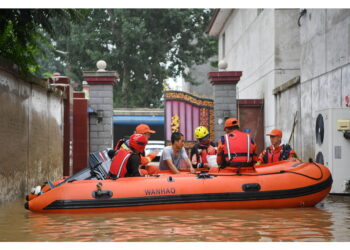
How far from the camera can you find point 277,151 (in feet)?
36.6

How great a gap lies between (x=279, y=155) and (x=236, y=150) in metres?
1.92

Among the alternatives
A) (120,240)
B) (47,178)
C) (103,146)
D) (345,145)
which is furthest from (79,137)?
(120,240)

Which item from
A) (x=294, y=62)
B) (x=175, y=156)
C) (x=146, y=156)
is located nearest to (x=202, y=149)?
(x=175, y=156)

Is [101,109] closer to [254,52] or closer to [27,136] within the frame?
[27,136]

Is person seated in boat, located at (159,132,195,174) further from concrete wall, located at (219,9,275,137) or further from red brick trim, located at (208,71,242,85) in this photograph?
concrete wall, located at (219,9,275,137)

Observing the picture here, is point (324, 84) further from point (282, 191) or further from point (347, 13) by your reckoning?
point (282, 191)

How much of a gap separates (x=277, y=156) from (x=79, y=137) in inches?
269

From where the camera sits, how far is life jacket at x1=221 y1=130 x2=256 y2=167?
9422 mm

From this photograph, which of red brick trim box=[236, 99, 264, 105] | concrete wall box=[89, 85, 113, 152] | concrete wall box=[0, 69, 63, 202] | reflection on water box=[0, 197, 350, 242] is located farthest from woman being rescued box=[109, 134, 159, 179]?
red brick trim box=[236, 99, 264, 105]

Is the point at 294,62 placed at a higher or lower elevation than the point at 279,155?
higher

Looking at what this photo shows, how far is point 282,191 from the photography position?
9227mm

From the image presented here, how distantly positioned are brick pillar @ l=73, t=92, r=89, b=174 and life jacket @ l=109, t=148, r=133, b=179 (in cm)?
680

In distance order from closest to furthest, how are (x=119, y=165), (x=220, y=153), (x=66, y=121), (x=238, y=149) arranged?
(x=119, y=165) < (x=238, y=149) < (x=220, y=153) < (x=66, y=121)
